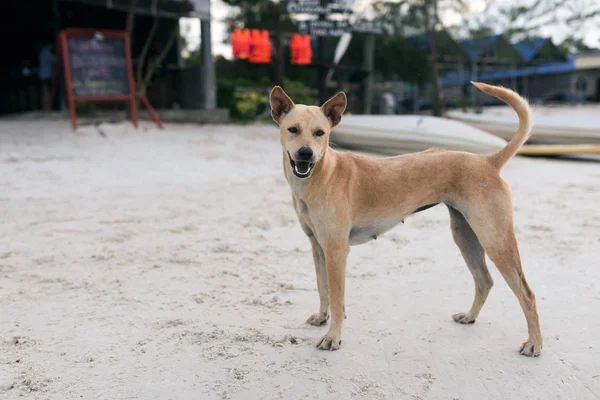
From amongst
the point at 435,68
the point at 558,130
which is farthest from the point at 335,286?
the point at 435,68

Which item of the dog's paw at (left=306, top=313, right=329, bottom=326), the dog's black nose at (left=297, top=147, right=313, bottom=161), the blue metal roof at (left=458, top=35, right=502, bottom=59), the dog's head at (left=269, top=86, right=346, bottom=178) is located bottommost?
the dog's paw at (left=306, top=313, right=329, bottom=326)

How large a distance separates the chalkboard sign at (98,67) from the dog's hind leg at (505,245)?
31.3ft

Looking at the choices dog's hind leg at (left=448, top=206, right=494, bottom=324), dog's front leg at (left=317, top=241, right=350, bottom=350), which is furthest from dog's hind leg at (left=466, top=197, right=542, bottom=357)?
dog's front leg at (left=317, top=241, right=350, bottom=350)

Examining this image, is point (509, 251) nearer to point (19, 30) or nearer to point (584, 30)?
point (19, 30)

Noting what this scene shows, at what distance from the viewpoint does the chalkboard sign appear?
34.0ft

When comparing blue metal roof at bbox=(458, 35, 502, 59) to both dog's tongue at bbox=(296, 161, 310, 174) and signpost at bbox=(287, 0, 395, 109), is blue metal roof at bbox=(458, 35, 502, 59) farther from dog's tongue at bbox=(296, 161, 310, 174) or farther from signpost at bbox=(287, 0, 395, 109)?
dog's tongue at bbox=(296, 161, 310, 174)

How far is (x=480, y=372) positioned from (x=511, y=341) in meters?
0.44

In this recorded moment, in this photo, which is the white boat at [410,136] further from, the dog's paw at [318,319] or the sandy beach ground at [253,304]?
the dog's paw at [318,319]

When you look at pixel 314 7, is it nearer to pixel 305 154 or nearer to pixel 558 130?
pixel 558 130

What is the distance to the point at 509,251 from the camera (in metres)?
2.69

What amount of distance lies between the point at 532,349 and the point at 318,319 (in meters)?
1.14

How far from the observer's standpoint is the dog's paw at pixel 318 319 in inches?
121

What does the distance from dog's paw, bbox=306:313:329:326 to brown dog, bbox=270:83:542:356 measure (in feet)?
0.94

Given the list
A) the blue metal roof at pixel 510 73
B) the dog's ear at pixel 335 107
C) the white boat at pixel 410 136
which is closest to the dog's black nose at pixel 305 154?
the dog's ear at pixel 335 107
